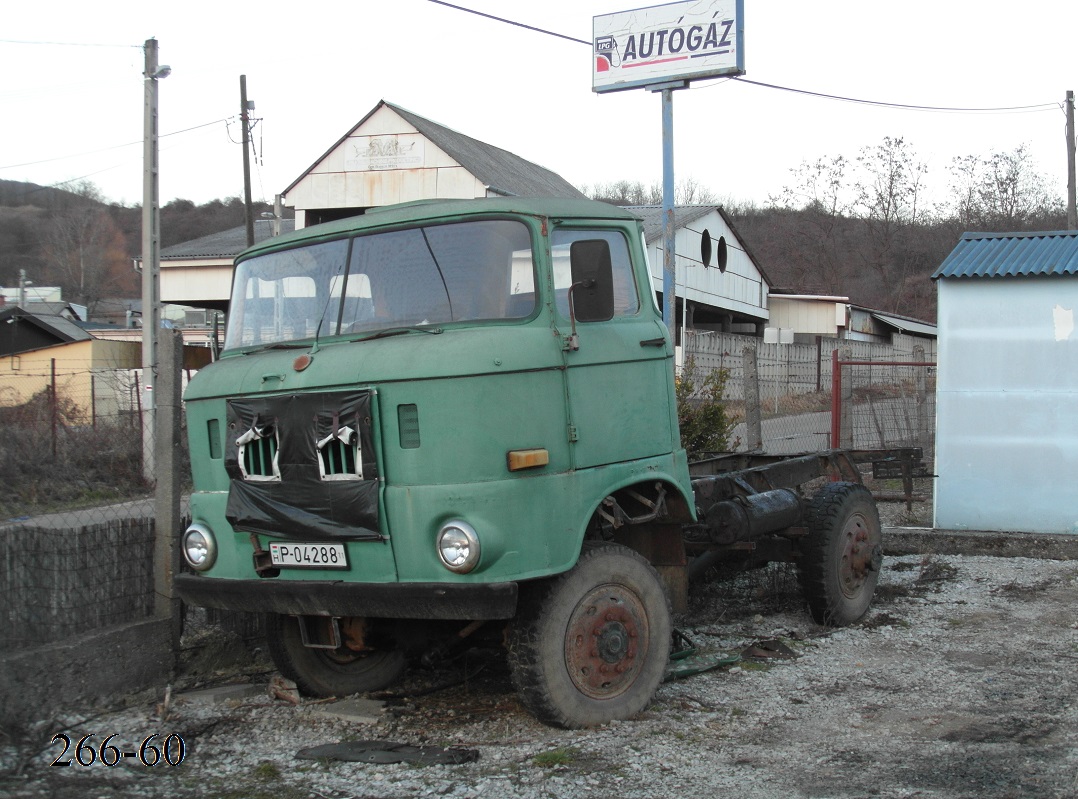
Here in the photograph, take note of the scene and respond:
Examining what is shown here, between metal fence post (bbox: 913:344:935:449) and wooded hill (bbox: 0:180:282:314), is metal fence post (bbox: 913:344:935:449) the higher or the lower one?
the lower one

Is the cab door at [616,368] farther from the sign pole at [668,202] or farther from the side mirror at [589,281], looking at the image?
the sign pole at [668,202]

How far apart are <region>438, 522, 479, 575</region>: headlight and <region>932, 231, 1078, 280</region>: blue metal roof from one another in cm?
704

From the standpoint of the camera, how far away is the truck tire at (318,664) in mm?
5770

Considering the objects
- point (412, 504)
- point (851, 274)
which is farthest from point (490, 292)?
point (851, 274)

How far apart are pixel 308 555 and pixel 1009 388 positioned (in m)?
7.72

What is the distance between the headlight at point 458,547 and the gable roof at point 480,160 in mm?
19464

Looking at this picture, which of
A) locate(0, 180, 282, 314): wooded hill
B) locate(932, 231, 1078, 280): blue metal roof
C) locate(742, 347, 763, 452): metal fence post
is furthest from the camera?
locate(0, 180, 282, 314): wooded hill

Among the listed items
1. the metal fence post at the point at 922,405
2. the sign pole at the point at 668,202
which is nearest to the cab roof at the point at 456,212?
the sign pole at the point at 668,202

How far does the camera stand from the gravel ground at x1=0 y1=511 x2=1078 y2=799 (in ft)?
14.5

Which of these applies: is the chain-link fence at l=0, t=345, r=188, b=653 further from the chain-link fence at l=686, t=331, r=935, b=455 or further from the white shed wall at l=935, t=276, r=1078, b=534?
the white shed wall at l=935, t=276, r=1078, b=534

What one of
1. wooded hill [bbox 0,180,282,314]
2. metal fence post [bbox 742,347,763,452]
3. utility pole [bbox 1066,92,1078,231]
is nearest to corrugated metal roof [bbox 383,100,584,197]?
metal fence post [bbox 742,347,763,452]

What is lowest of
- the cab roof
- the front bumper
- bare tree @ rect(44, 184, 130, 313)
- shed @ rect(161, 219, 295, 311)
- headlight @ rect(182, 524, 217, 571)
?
the front bumper

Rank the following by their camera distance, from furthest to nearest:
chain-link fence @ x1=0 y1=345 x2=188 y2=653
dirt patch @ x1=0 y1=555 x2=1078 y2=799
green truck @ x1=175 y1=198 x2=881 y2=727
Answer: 1. chain-link fence @ x1=0 y1=345 x2=188 y2=653
2. green truck @ x1=175 y1=198 x2=881 y2=727
3. dirt patch @ x1=0 y1=555 x2=1078 y2=799

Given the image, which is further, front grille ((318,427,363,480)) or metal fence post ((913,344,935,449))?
metal fence post ((913,344,935,449))
